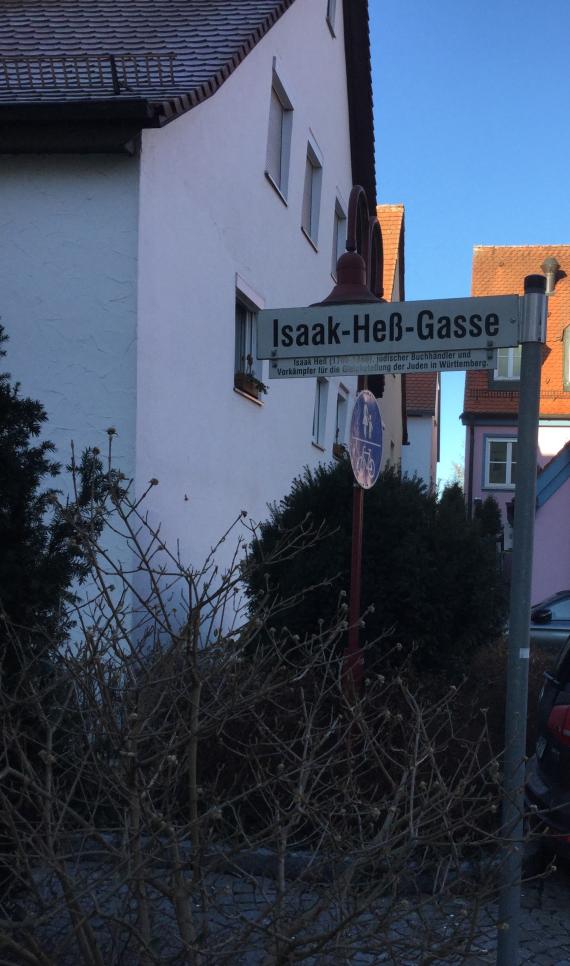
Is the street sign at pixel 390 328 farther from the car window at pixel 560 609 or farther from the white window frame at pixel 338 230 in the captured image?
the white window frame at pixel 338 230

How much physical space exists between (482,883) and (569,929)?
178 cm

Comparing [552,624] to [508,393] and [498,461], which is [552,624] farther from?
[508,393]

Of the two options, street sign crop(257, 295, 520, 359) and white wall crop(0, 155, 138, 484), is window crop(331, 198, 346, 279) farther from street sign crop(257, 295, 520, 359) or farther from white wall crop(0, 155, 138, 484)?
street sign crop(257, 295, 520, 359)

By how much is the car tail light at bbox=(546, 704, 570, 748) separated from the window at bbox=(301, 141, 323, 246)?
1116 centimetres

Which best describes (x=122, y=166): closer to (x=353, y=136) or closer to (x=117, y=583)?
(x=117, y=583)

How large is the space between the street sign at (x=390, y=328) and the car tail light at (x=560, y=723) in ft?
5.97

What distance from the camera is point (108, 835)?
3947 millimetres

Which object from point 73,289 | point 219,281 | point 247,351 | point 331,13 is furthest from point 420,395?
point 73,289

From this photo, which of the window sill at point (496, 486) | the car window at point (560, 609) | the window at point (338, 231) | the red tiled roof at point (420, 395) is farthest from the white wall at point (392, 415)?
the car window at point (560, 609)

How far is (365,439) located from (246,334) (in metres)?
6.36

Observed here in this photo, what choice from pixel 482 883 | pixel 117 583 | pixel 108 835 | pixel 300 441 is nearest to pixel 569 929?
pixel 482 883

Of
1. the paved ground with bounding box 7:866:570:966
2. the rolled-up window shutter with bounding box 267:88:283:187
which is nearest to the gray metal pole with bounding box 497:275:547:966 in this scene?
the paved ground with bounding box 7:866:570:966

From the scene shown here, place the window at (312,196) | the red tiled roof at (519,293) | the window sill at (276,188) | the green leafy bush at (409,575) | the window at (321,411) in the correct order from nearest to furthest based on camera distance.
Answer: the green leafy bush at (409,575)
the window sill at (276,188)
the window at (312,196)
the window at (321,411)
the red tiled roof at (519,293)

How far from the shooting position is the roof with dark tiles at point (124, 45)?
7.84 m
